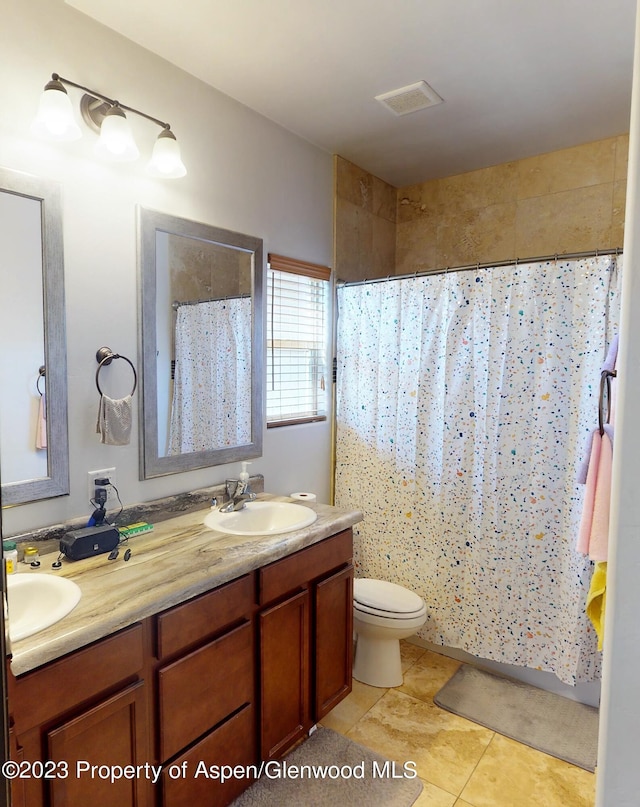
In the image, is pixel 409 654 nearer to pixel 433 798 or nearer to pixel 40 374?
pixel 433 798

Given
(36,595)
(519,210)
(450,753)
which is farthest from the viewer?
(519,210)

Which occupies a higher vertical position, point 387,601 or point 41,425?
point 41,425

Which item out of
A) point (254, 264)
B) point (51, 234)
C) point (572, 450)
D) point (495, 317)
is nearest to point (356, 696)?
point (572, 450)

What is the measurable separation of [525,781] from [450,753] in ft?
0.90

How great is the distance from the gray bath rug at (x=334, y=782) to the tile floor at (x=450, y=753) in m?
0.06

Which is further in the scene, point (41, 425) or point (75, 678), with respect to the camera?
point (41, 425)

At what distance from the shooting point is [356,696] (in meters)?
2.33

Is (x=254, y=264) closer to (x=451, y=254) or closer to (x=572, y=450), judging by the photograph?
(x=451, y=254)

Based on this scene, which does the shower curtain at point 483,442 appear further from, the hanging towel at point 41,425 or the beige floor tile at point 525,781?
the hanging towel at point 41,425

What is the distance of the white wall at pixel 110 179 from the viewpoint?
155cm

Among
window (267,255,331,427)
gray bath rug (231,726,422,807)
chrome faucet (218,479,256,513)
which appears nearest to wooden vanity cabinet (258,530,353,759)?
gray bath rug (231,726,422,807)

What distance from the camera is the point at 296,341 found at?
104 inches

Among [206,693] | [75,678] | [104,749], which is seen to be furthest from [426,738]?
[75,678]

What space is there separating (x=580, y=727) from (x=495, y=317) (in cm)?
178
